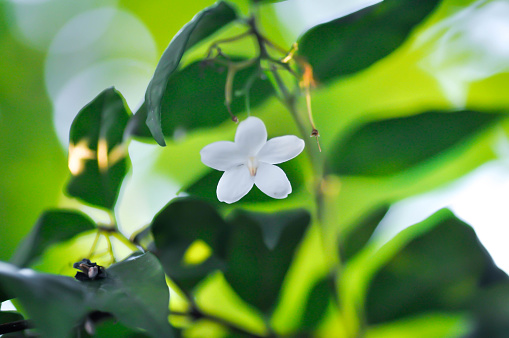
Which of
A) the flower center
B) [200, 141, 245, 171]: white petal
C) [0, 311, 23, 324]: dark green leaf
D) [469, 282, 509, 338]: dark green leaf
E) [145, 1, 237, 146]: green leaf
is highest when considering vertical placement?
[145, 1, 237, 146]: green leaf

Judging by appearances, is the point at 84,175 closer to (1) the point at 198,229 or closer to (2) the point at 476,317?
(1) the point at 198,229

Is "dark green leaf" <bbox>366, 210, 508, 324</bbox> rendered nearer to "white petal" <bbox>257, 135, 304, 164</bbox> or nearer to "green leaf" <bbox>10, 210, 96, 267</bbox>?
"white petal" <bbox>257, 135, 304, 164</bbox>

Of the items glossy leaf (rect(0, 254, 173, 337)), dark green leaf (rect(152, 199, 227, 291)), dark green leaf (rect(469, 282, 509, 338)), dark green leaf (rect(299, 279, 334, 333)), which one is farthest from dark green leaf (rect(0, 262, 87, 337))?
dark green leaf (rect(469, 282, 509, 338))

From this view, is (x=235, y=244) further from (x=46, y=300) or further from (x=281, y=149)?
(x=46, y=300)

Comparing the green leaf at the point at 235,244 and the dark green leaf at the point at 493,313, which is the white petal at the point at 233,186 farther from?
the dark green leaf at the point at 493,313

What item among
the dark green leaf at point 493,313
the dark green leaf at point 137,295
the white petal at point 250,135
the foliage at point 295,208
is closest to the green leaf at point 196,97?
the foliage at point 295,208

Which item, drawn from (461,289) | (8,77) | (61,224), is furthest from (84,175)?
(8,77)
